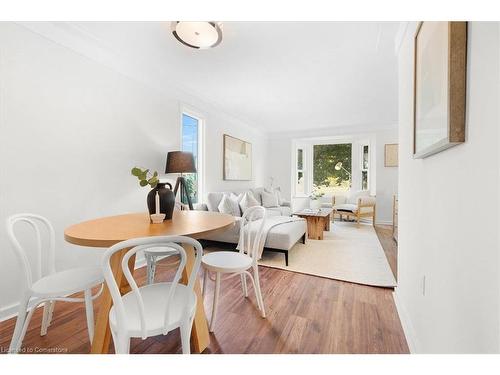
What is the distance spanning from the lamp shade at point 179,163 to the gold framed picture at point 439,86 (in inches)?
93.6

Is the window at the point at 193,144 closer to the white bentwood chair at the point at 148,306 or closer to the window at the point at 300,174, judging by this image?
the white bentwood chair at the point at 148,306

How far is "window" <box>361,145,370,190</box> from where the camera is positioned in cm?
605

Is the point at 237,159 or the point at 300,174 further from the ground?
the point at 237,159

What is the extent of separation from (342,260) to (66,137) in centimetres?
328

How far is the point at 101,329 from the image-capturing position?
1.25 meters

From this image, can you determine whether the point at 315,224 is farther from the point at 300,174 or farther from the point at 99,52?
the point at 99,52

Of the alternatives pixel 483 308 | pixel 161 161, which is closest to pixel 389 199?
pixel 161 161

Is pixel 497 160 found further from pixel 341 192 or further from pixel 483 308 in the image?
pixel 341 192

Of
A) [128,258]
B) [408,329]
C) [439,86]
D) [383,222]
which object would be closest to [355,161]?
[383,222]

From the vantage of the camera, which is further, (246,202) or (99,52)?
(246,202)

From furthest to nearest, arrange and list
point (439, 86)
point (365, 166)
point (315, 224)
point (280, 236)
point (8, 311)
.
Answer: point (365, 166) < point (315, 224) < point (280, 236) < point (8, 311) < point (439, 86)

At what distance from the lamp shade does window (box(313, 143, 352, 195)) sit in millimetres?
4781

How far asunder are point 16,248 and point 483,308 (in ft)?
6.49

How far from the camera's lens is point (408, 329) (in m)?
1.48
